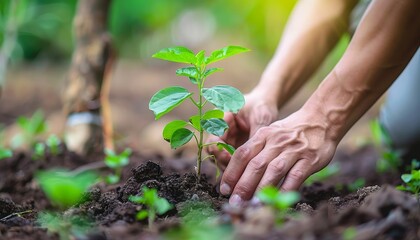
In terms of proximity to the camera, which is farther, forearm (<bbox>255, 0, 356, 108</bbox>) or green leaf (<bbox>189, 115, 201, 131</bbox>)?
forearm (<bbox>255, 0, 356, 108</bbox>)

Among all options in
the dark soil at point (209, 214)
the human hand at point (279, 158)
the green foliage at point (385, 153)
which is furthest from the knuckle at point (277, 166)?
the green foliage at point (385, 153)

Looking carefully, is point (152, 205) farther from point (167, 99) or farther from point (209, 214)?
point (167, 99)

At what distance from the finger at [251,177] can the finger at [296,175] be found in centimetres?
6

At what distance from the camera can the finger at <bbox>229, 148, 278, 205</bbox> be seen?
139 centimetres

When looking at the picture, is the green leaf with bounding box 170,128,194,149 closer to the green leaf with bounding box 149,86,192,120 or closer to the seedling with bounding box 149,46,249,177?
the seedling with bounding box 149,46,249,177

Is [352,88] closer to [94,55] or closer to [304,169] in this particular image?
[304,169]

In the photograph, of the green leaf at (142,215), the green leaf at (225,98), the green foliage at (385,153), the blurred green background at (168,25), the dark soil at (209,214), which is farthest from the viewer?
the blurred green background at (168,25)

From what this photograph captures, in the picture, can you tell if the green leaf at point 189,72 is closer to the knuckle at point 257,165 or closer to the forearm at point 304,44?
the knuckle at point 257,165

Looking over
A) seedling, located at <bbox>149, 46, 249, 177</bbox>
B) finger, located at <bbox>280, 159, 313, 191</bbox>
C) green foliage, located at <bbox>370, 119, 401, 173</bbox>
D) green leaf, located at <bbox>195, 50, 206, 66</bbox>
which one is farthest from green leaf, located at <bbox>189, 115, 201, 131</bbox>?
A: green foliage, located at <bbox>370, 119, 401, 173</bbox>

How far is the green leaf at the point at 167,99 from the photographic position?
1246 mm

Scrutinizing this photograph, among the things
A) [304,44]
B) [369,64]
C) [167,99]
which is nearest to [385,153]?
[304,44]

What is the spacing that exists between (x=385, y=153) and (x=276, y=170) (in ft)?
3.18

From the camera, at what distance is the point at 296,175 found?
4.62 feet

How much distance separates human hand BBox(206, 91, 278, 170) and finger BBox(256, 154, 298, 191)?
0.30m
